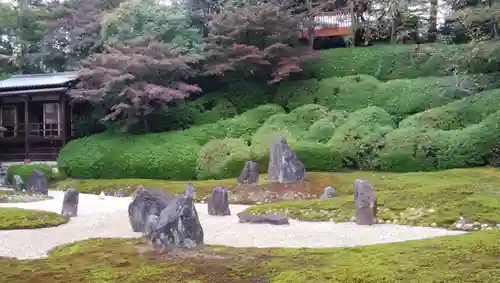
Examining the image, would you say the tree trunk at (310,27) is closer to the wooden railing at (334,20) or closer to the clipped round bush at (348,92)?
the wooden railing at (334,20)

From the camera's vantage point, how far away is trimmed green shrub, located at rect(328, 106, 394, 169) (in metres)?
20.0

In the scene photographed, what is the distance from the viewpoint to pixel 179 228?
346 inches

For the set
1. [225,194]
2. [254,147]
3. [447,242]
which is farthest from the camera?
[254,147]

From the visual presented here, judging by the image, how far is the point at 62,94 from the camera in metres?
28.2

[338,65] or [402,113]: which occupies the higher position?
[338,65]

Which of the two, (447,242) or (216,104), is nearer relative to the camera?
(447,242)

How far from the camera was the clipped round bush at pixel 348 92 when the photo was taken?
25.8 m

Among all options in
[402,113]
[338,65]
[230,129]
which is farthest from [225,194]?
[338,65]

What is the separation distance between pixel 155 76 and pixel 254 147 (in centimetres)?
743

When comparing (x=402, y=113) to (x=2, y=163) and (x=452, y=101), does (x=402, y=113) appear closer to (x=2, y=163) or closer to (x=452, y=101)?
(x=452, y=101)

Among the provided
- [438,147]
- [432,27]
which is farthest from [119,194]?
[432,27]

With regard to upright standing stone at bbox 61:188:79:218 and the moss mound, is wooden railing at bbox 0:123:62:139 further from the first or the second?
the moss mound

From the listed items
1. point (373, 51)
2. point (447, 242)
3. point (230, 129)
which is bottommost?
point (447, 242)

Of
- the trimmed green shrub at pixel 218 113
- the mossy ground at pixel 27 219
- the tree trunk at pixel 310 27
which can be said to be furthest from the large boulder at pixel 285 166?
the tree trunk at pixel 310 27
